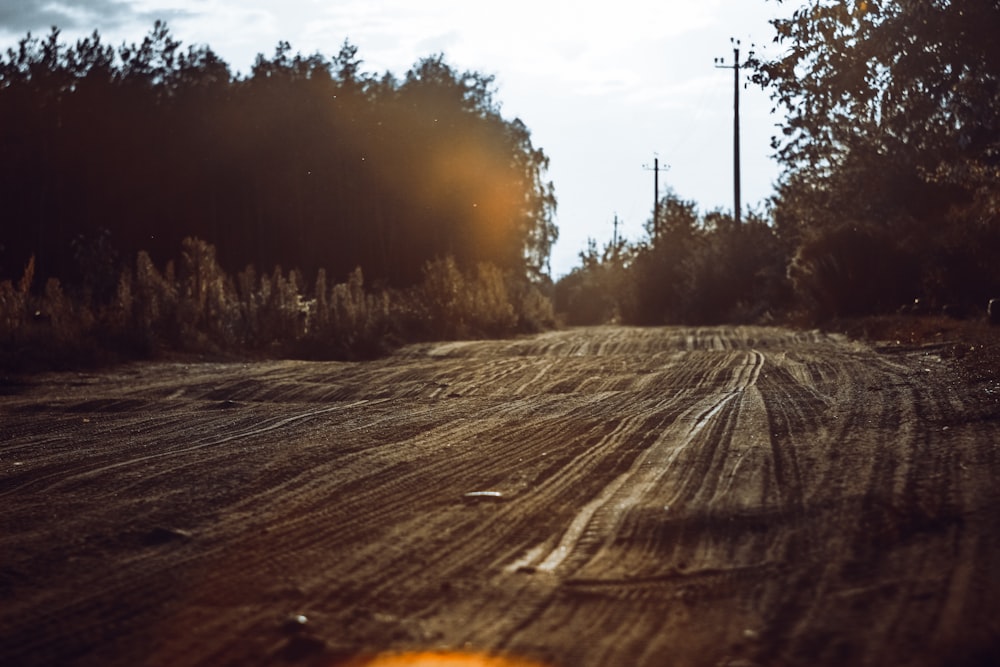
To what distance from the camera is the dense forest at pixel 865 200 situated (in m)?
15.5

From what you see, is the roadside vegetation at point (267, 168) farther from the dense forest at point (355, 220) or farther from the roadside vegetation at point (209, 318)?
the roadside vegetation at point (209, 318)

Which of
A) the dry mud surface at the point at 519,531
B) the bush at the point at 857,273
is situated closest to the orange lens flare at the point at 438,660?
the dry mud surface at the point at 519,531

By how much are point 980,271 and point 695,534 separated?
2309cm

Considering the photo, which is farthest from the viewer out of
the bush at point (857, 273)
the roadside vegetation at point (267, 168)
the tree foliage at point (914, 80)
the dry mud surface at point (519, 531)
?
the roadside vegetation at point (267, 168)

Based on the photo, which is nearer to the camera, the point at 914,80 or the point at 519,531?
the point at 519,531

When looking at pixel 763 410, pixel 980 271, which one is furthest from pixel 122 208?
pixel 763 410

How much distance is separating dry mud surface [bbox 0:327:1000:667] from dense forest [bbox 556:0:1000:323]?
5.24m

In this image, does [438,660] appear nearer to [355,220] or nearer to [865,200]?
[865,200]

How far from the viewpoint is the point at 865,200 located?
36.2m

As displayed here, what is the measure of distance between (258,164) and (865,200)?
25867mm

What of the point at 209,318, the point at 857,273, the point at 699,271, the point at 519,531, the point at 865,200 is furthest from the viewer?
the point at 699,271

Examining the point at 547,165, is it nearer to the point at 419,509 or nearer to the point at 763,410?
the point at 763,410

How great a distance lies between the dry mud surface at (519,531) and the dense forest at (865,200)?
524cm

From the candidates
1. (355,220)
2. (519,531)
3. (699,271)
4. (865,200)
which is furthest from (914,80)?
(355,220)
